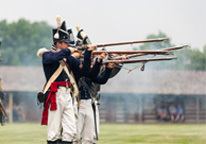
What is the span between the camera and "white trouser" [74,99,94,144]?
36.0 feet

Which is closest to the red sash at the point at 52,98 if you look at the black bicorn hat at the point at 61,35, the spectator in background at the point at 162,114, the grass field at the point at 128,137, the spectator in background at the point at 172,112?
the black bicorn hat at the point at 61,35

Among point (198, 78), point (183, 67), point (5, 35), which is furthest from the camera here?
point (5, 35)

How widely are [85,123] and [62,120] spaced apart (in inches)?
67.6

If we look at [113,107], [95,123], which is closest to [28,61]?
[113,107]

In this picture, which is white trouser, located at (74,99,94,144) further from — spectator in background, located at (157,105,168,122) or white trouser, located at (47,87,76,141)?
spectator in background, located at (157,105,168,122)

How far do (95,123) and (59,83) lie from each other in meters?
2.28

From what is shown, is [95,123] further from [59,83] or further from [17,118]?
[17,118]

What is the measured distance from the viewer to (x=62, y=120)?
9.43m

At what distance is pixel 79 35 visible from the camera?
11141mm

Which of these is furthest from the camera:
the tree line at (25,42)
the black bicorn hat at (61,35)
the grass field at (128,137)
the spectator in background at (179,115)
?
the tree line at (25,42)

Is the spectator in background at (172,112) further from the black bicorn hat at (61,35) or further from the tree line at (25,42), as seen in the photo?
the black bicorn hat at (61,35)

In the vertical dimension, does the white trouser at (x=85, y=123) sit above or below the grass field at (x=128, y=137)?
above

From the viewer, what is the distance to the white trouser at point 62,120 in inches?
366

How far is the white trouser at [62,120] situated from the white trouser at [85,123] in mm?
1420
